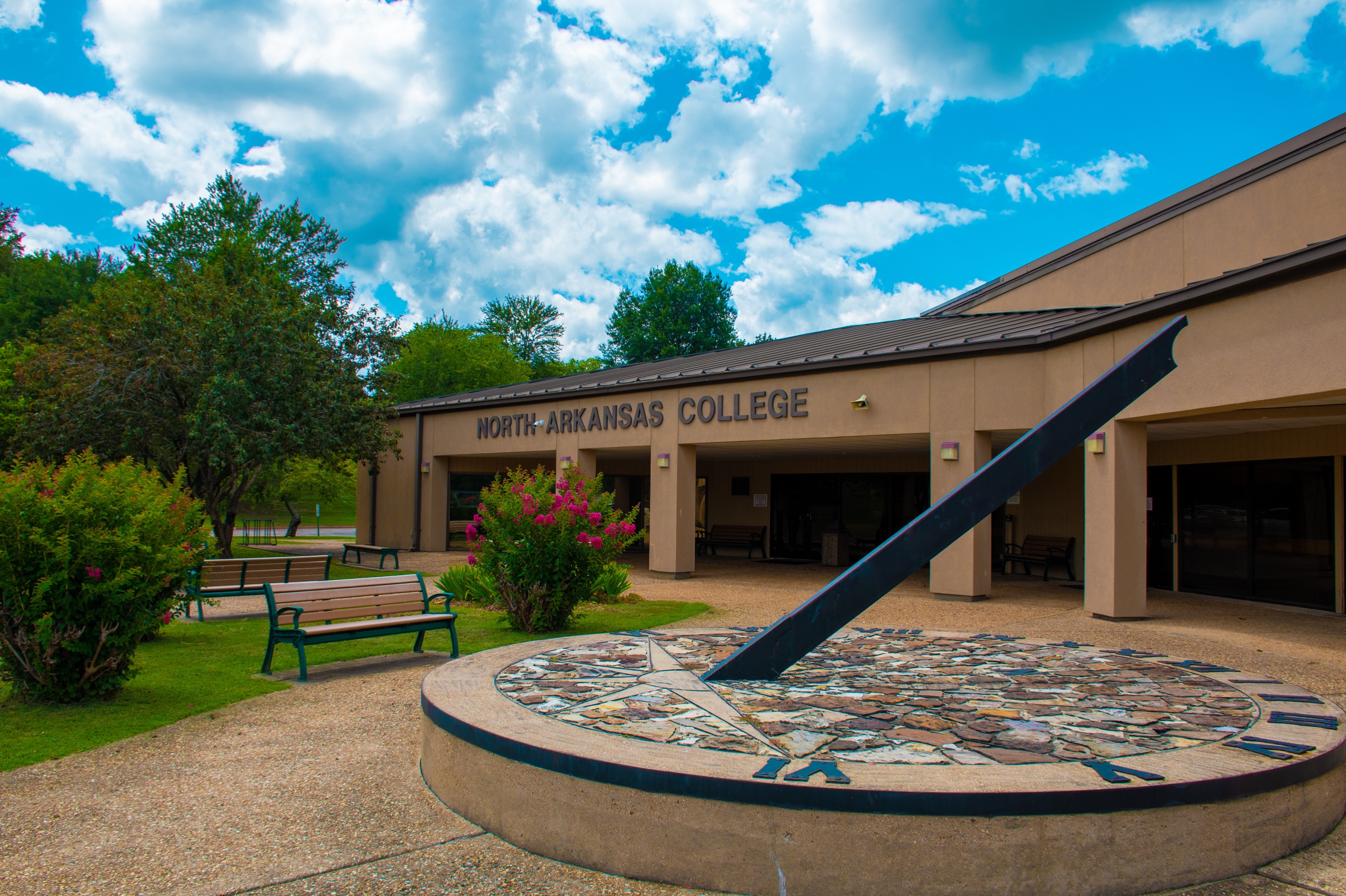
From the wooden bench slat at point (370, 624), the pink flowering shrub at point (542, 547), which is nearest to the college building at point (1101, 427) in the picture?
the pink flowering shrub at point (542, 547)

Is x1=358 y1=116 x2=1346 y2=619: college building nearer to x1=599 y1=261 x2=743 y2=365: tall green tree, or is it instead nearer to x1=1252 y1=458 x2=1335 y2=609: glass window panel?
x1=1252 y1=458 x2=1335 y2=609: glass window panel

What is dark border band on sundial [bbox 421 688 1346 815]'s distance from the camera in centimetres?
308

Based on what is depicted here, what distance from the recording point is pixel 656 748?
369cm

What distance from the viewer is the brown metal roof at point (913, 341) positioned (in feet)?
27.1

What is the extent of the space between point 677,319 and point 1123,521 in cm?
4326

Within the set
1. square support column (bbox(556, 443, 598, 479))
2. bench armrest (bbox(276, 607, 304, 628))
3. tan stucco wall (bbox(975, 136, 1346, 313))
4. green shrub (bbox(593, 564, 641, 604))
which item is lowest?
green shrub (bbox(593, 564, 641, 604))

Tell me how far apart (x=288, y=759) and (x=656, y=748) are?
2.57 metres

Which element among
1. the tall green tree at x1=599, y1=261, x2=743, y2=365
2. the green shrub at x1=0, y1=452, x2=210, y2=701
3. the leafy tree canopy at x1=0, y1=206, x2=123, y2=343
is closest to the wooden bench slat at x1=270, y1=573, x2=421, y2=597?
the green shrub at x1=0, y1=452, x2=210, y2=701

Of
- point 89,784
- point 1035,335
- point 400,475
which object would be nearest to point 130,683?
point 89,784

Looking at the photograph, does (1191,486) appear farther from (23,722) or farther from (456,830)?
(23,722)

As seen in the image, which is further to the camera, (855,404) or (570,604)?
(855,404)

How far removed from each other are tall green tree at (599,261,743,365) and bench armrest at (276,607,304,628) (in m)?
44.8

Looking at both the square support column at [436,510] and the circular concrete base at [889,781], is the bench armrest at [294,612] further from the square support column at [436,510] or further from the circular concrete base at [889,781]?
the square support column at [436,510]

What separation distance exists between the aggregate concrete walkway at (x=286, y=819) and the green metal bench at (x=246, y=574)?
12.4 feet
